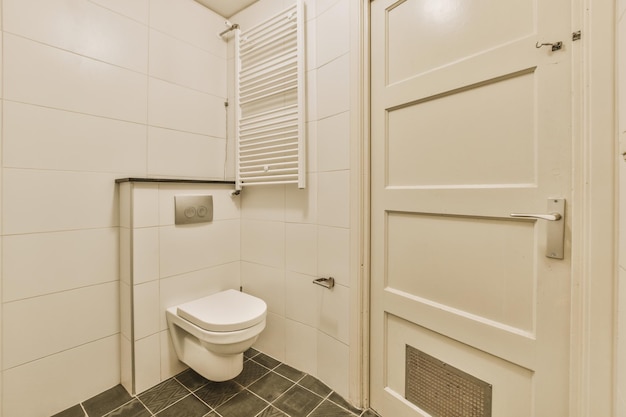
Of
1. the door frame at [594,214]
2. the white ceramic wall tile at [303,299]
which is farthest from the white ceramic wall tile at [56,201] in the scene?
the door frame at [594,214]

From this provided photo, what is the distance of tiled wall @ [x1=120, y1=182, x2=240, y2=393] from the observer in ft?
4.83

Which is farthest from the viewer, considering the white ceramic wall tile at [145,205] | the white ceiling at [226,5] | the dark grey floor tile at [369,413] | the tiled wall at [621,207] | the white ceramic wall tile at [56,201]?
the white ceiling at [226,5]

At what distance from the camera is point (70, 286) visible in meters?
1.40

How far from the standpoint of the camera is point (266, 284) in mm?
1840

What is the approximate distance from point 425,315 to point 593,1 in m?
1.15

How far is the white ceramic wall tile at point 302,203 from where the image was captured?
156 centimetres

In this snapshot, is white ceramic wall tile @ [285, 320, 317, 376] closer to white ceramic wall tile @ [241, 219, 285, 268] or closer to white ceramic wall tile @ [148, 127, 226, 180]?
white ceramic wall tile @ [241, 219, 285, 268]

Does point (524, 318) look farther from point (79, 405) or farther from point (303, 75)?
point (79, 405)

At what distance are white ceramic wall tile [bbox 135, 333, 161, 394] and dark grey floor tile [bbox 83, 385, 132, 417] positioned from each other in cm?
8

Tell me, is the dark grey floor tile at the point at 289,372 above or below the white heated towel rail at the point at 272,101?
below

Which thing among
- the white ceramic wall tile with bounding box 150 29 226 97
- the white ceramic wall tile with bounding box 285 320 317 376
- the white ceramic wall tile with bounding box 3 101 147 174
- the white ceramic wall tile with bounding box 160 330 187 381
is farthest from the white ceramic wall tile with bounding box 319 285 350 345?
the white ceramic wall tile with bounding box 150 29 226 97

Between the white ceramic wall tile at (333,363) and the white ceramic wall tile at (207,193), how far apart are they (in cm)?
100

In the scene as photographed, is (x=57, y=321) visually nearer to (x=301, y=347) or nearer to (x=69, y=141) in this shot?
(x=69, y=141)

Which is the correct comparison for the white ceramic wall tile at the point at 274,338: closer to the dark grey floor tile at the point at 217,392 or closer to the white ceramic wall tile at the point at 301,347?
the white ceramic wall tile at the point at 301,347
